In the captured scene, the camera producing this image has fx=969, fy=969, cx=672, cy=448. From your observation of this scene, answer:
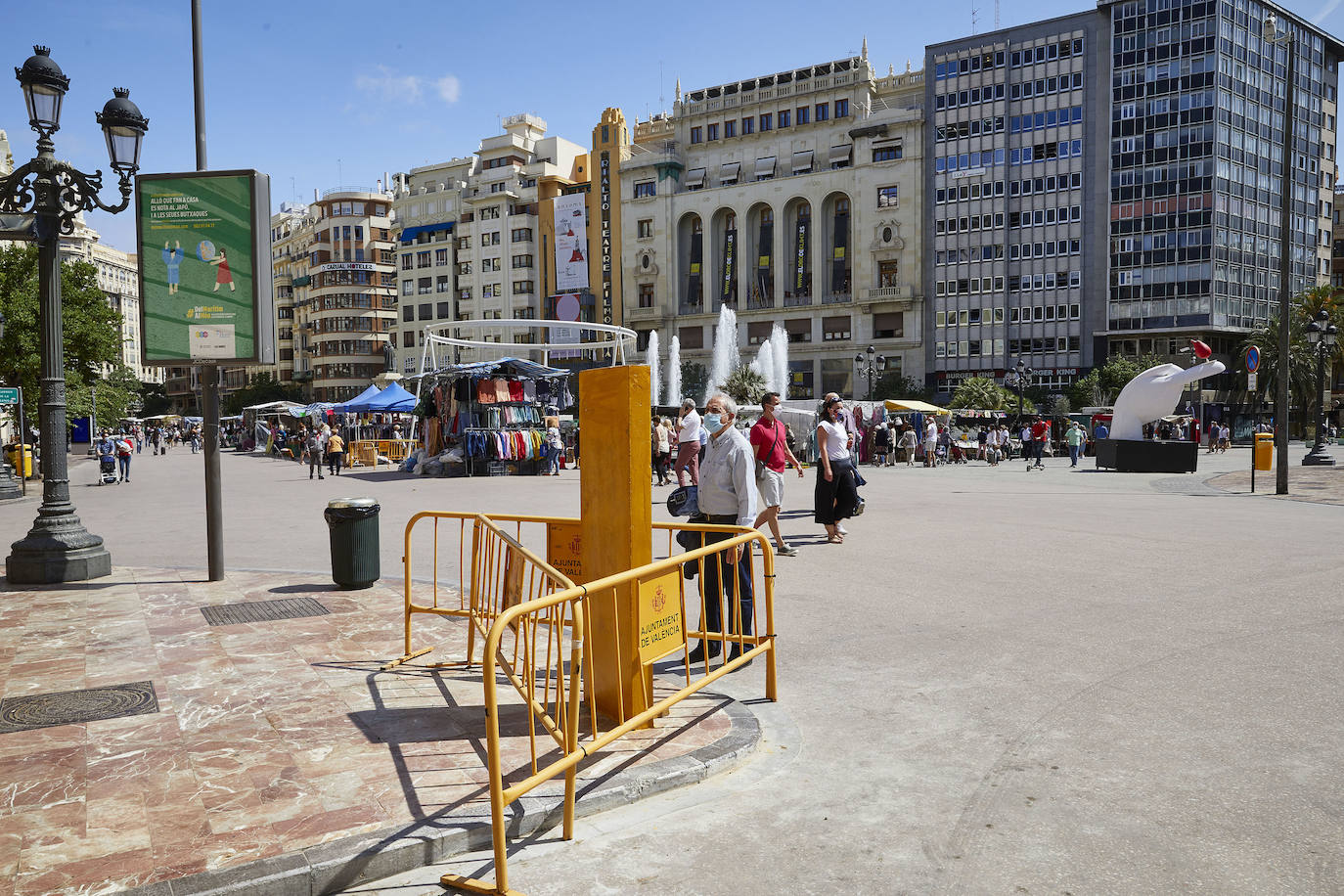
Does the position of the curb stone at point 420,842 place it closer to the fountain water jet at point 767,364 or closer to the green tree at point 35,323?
the green tree at point 35,323

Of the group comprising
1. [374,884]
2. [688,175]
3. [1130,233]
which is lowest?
[374,884]

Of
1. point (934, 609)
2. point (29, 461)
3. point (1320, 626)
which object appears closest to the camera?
point (1320, 626)

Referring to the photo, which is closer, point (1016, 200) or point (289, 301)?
point (1016, 200)

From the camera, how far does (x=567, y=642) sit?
6711 mm

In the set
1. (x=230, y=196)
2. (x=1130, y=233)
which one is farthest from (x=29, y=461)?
(x=1130, y=233)

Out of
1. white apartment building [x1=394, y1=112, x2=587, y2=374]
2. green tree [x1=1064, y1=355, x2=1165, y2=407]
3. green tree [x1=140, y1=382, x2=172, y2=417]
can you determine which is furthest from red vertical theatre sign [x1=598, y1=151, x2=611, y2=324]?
green tree [x1=140, y1=382, x2=172, y2=417]

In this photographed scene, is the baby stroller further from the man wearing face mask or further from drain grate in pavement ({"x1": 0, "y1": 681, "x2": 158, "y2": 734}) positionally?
the man wearing face mask

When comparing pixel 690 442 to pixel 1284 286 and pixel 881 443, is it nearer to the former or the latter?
pixel 1284 286

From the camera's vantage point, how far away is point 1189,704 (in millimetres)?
5309

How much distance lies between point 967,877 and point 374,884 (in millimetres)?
2117

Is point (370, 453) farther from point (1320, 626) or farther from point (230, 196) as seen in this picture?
point (1320, 626)

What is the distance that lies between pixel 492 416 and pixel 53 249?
17403 millimetres

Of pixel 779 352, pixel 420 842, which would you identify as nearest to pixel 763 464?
pixel 420 842

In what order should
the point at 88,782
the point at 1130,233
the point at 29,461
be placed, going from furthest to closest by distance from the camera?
the point at 1130,233
the point at 29,461
the point at 88,782
